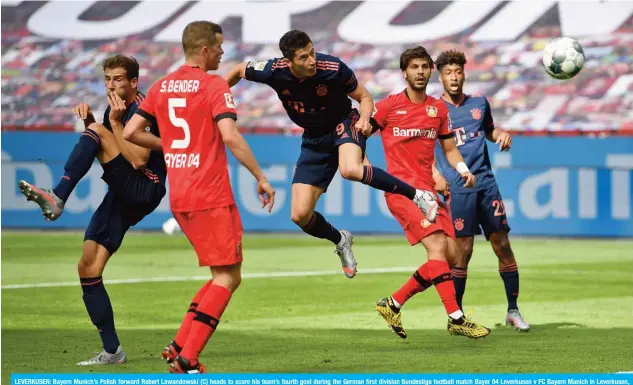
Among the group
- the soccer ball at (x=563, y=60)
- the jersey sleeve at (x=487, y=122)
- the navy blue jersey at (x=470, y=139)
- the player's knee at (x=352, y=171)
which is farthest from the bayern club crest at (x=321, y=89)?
the soccer ball at (x=563, y=60)

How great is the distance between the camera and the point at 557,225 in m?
20.7

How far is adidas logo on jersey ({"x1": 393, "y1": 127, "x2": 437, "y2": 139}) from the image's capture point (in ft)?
30.1

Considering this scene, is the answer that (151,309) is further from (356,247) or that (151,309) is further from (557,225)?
(557,225)

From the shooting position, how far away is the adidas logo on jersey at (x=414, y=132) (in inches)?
362

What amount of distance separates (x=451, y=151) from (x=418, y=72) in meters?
0.75

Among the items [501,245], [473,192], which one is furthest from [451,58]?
[501,245]

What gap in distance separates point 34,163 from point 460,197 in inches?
546

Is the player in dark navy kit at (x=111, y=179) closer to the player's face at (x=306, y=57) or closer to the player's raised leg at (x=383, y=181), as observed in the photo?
the player's face at (x=306, y=57)

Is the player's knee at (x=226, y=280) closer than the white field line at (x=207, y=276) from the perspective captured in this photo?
Yes

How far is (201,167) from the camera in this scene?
266 inches

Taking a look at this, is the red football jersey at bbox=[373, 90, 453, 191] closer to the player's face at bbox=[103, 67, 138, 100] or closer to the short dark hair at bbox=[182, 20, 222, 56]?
the player's face at bbox=[103, 67, 138, 100]

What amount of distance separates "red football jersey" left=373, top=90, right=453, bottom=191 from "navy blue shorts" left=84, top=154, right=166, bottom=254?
2.08 m

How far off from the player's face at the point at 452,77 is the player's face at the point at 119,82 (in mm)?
3028

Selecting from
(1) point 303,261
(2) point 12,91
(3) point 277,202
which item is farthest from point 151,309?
(2) point 12,91
